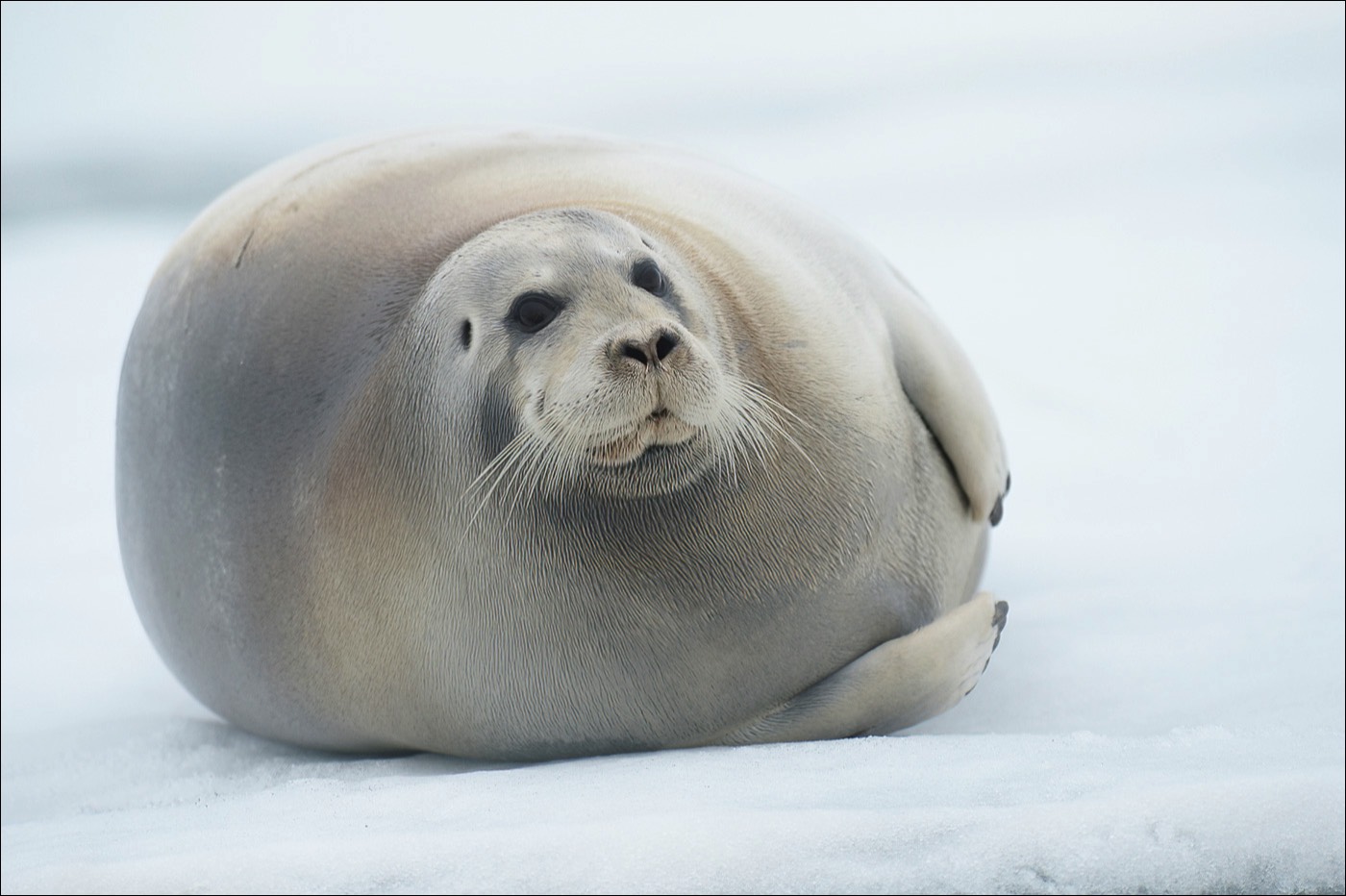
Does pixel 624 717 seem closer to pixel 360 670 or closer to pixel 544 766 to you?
pixel 544 766

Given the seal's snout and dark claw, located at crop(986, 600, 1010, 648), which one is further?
dark claw, located at crop(986, 600, 1010, 648)

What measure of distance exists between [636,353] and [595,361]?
0.14ft

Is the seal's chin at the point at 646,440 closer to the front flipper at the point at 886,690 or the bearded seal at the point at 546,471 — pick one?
the bearded seal at the point at 546,471

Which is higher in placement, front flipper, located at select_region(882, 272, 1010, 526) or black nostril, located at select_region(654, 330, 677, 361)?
black nostril, located at select_region(654, 330, 677, 361)

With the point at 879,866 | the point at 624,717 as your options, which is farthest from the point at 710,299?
the point at 879,866

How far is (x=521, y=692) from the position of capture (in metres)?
1.75

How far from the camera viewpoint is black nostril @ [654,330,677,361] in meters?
1.51

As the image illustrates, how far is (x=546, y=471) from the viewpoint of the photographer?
164 centimetres

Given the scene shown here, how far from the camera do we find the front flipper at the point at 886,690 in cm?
179

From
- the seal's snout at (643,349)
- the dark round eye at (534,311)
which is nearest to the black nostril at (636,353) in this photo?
the seal's snout at (643,349)

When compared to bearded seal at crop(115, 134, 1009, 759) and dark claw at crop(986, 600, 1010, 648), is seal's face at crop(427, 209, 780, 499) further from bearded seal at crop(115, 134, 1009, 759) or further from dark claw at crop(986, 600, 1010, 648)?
dark claw at crop(986, 600, 1010, 648)

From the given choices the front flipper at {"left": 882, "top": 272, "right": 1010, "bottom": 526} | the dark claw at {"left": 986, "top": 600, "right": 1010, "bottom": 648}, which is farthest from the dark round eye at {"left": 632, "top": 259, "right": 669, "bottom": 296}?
the dark claw at {"left": 986, "top": 600, "right": 1010, "bottom": 648}

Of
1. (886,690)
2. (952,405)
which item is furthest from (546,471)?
(952,405)

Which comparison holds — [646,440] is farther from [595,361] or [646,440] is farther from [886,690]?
[886,690]
